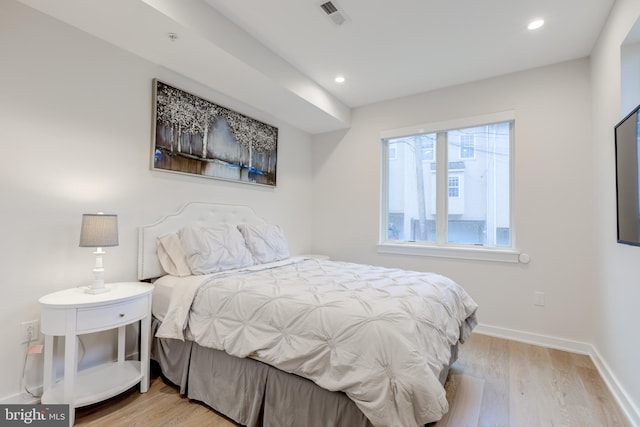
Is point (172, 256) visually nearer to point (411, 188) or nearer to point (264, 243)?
point (264, 243)

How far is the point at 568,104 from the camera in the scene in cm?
274

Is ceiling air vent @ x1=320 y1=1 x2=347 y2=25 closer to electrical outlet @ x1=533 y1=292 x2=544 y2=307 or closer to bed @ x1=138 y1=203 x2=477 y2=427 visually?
bed @ x1=138 y1=203 x2=477 y2=427

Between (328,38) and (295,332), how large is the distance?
2.29 meters

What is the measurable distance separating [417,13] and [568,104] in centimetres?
174

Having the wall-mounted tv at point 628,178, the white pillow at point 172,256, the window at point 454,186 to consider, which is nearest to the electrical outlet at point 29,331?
the white pillow at point 172,256

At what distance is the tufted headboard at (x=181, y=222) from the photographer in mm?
2322

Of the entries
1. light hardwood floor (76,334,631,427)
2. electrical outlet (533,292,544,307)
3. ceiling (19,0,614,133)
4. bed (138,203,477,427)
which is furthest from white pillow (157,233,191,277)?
electrical outlet (533,292,544,307)

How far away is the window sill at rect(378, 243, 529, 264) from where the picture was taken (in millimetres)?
2943

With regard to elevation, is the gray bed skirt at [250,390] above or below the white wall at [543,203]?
below

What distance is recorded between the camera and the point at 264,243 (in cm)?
287

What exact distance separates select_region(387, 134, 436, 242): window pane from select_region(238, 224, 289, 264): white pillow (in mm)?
1513

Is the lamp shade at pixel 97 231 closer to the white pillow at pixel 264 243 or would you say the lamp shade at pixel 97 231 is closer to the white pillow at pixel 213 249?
the white pillow at pixel 213 249

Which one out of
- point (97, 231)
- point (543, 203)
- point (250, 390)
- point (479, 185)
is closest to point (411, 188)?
point (479, 185)

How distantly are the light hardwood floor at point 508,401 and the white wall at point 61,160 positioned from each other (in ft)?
1.89
